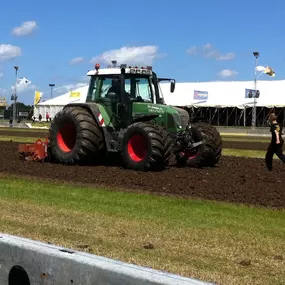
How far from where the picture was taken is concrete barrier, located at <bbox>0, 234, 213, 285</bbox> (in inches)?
123

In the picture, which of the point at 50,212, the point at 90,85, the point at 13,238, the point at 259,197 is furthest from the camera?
the point at 90,85

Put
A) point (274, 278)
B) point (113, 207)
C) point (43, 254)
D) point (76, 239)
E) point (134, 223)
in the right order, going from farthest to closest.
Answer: point (113, 207), point (134, 223), point (76, 239), point (274, 278), point (43, 254)

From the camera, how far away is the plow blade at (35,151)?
1620 centimetres

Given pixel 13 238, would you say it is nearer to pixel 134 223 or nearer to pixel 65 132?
pixel 134 223

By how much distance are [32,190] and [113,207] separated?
2323 millimetres

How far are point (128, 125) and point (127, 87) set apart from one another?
3.35 ft

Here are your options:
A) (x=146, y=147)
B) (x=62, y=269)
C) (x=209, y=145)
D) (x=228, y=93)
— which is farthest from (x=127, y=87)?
(x=228, y=93)

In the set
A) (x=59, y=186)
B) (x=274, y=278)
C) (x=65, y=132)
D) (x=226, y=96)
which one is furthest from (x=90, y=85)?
(x=226, y=96)

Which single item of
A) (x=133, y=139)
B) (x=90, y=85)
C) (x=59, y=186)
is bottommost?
(x=59, y=186)

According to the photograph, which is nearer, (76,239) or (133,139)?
(76,239)

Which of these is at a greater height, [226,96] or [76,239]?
[226,96]

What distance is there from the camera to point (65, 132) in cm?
1602

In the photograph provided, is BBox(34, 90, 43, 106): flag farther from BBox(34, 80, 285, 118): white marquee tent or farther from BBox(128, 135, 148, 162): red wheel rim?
BBox(128, 135, 148, 162): red wheel rim

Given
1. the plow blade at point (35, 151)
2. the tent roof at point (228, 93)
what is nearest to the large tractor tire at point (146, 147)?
the plow blade at point (35, 151)
